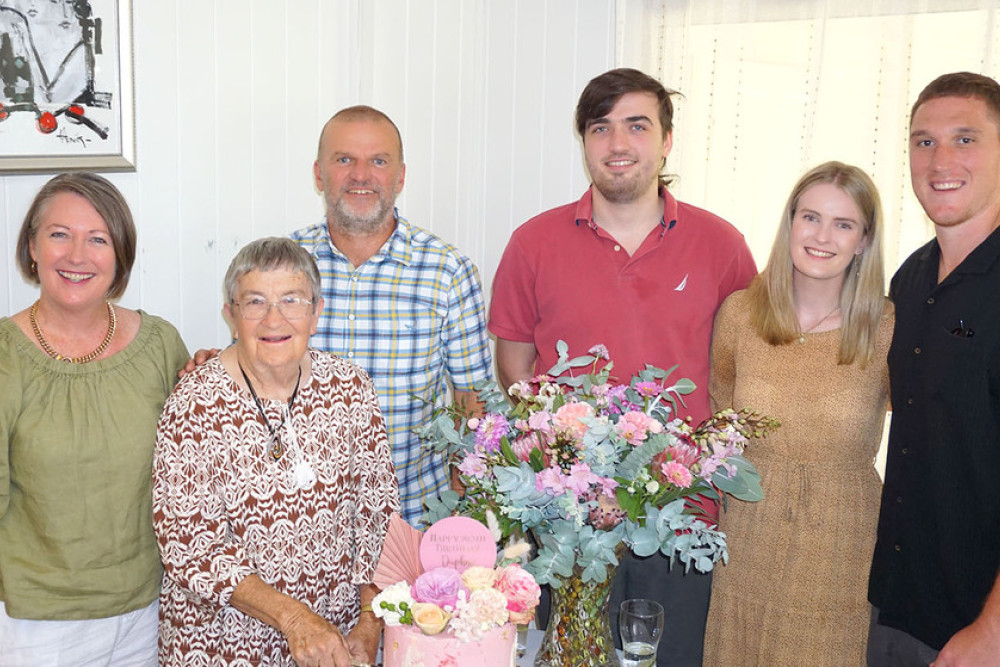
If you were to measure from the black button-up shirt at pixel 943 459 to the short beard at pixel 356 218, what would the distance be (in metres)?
1.40

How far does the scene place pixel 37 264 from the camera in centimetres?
201

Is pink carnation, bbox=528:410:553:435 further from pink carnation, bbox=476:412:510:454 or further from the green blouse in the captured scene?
the green blouse

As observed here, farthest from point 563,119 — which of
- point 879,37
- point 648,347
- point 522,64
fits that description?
point 648,347

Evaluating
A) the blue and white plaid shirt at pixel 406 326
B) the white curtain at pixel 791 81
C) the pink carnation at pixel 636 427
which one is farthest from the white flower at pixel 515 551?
the white curtain at pixel 791 81

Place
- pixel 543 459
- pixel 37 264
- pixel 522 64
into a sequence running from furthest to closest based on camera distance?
1. pixel 522 64
2. pixel 37 264
3. pixel 543 459

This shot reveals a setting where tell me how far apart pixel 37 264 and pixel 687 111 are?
2.62 meters

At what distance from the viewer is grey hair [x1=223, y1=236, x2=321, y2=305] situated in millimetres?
1931

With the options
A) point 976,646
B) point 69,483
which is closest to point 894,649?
point 976,646

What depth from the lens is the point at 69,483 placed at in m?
1.93

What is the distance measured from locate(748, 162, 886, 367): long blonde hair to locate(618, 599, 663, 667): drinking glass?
3.02ft

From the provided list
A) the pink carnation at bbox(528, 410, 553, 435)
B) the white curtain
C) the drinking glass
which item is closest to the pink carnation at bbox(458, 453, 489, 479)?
the pink carnation at bbox(528, 410, 553, 435)

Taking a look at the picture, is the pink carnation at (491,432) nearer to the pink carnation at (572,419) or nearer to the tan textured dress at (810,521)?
the pink carnation at (572,419)

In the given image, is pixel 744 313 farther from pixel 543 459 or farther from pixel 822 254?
pixel 543 459

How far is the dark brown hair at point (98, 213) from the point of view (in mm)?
1990
